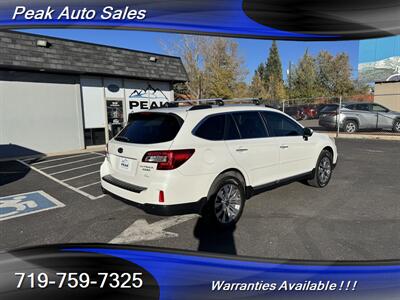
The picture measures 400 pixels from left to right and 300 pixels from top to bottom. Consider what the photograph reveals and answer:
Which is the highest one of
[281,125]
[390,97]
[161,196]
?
[390,97]

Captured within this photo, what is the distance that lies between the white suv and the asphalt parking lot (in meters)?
0.44

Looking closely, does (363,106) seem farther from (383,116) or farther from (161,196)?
(161,196)

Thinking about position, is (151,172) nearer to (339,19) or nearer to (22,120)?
(339,19)

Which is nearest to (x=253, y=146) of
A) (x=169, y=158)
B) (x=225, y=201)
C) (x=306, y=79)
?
(x=225, y=201)

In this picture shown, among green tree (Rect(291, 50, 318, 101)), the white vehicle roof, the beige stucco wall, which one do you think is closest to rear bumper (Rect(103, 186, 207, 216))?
the white vehicle roof

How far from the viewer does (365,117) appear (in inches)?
580

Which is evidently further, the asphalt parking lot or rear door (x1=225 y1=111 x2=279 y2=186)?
rear door (x1=225 y1=111 x2=279 y2=186)

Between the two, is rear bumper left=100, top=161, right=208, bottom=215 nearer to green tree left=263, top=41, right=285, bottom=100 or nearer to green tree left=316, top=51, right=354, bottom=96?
green tree left=316, top=51, right=354, bottom=96

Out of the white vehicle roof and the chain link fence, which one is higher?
the white vehicle roof

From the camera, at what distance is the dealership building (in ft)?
33.8

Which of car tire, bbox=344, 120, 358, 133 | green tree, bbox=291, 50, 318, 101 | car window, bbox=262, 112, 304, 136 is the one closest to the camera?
car window, bbox=262, 112, 304, 136

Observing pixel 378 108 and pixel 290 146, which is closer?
pixel 290 146

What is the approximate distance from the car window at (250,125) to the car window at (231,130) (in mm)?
80

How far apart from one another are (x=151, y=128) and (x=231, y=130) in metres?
1.14
